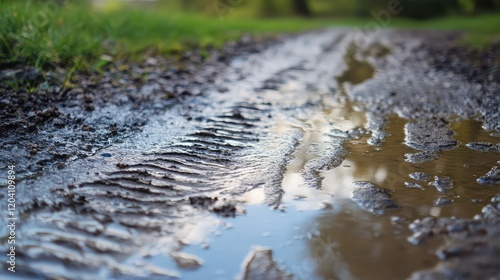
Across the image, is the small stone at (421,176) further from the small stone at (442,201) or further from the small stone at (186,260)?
the small stone at (186,260)

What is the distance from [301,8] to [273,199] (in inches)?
1007

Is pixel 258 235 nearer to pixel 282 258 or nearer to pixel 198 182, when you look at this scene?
pixel 282 258

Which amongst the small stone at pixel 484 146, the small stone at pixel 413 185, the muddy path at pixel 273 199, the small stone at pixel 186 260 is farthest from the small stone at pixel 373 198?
the small stone at pixel 484 146

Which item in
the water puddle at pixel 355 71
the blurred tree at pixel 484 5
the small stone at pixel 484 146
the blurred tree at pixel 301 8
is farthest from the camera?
the blurred tree at pixel 301 8

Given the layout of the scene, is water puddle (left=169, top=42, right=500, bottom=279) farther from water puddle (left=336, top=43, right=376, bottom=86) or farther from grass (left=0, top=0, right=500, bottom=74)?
water puddle (left=336, top=43, right=376, bottom=86)

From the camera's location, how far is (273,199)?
2471 millimetres

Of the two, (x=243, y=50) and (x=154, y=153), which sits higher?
(x=243, y=50)

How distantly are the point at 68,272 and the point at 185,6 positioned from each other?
2887cm

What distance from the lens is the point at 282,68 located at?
7.10 meters

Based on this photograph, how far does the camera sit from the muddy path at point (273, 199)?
189 centimetres

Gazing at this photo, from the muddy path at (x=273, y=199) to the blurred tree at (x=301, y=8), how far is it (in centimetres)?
2310

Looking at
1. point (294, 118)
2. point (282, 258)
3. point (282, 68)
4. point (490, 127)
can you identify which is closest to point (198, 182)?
point (282, 258)

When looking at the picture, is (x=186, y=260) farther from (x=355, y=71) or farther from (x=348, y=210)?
(x=355, y=71)

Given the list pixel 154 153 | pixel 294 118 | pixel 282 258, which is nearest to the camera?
pixel 282 258
